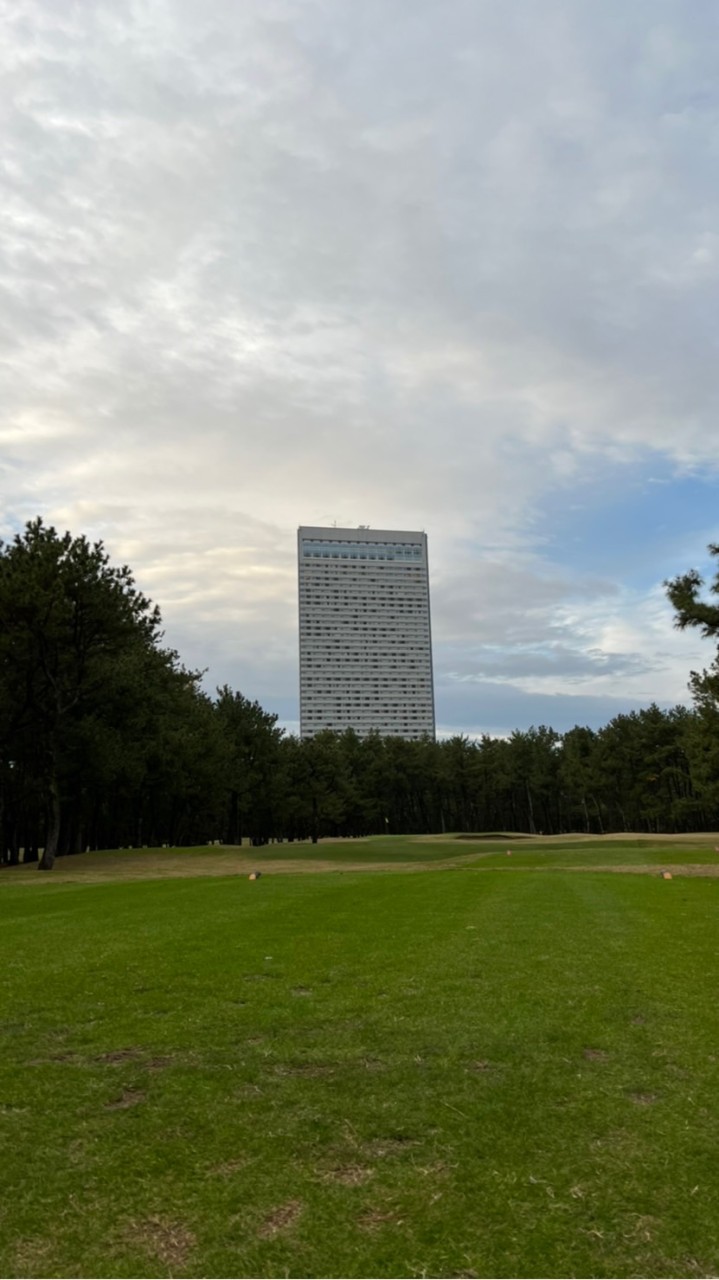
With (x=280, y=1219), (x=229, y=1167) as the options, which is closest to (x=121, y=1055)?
(x=229, y=1167)

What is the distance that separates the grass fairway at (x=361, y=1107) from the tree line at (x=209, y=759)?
103 feet

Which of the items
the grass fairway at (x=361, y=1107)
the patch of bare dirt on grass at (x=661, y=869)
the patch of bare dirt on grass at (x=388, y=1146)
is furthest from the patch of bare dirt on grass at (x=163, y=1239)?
the patch of bare dirt on grass at (x=661, y=869)

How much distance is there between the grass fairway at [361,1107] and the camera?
4195 mm

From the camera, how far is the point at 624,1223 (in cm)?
437

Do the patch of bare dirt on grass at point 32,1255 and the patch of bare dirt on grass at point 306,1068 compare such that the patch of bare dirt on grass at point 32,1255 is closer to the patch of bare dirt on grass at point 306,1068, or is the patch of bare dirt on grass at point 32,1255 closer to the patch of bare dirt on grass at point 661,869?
the patch of bare dirt on grass at point 306,1068

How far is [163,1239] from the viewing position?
4246mm

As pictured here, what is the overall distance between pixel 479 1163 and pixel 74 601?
40323 mm

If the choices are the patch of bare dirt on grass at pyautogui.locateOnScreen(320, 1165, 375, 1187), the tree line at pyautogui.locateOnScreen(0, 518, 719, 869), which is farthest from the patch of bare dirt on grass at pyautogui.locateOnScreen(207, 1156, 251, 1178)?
the tree line at pyautogui.locateOnScreen(0, 518, 719, 869)

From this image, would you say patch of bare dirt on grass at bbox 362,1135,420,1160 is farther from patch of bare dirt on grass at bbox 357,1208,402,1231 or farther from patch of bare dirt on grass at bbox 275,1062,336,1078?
patch of bare dirt on grass at bbox 275,1062,336,1078

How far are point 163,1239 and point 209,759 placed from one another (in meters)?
62.2

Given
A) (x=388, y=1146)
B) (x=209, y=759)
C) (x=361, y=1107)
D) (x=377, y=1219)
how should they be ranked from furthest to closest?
(x=209, y=759) < (x=361, y=1107) < (x=388, y=1146) < (x=377, y=1219)

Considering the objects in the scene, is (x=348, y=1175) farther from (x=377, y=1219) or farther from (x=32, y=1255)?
(x=32, y=1255)

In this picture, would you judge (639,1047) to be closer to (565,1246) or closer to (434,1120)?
(434,1120)

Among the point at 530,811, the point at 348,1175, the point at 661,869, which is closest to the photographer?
the point at 348,1175
